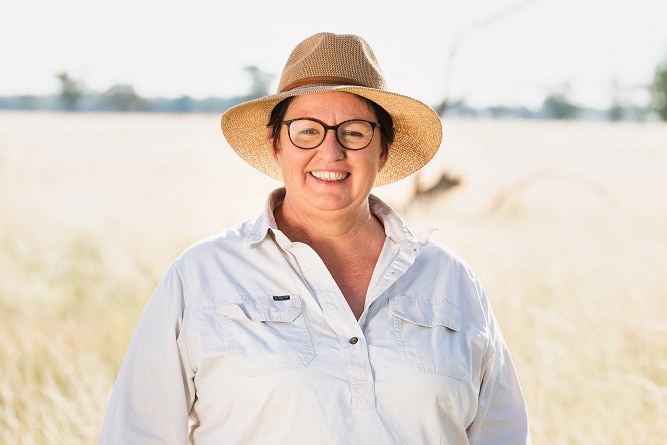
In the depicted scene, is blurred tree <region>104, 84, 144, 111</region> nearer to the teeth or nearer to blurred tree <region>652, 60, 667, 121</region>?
blurred tree <region>652, 60, 667, 121</region>

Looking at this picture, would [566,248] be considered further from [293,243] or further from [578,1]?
[578,1]

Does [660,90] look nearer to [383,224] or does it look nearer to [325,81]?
[383,224]

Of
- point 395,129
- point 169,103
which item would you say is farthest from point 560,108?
point 395,129

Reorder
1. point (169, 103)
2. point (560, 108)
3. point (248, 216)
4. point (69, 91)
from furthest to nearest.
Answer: point (560, 108), point (169, 103), point (69, 91), point (248, 216)

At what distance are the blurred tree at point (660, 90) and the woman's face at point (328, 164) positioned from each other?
106 feet

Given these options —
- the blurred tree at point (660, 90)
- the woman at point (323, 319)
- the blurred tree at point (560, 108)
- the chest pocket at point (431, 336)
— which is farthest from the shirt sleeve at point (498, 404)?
the blurred tree at point (560, 108)

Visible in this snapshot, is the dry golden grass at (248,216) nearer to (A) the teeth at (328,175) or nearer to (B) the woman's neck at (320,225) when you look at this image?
(B) the woman's neck at (320,225)

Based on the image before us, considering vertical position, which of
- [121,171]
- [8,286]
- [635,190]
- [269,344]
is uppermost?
[269,344]

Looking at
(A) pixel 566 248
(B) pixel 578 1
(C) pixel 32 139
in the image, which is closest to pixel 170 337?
(A) pixel 566 248

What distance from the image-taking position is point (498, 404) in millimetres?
2246

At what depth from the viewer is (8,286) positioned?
616 cm

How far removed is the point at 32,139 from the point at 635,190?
10.0m

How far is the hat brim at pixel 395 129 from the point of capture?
216cm

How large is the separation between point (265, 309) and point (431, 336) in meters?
0.39
